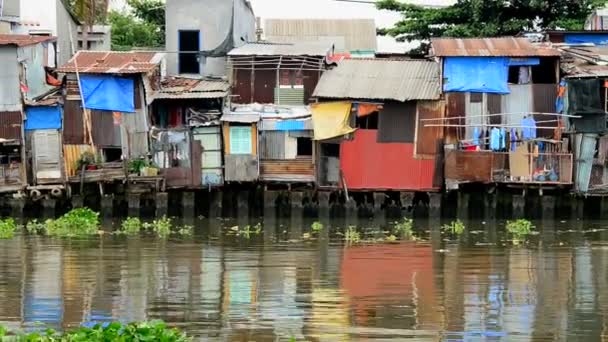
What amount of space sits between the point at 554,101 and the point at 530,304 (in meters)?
17.7

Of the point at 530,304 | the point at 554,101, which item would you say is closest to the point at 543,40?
the point at 554,101

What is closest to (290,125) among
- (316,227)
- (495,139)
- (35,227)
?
(316,227)

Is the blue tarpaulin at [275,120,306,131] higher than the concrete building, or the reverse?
the concrete building

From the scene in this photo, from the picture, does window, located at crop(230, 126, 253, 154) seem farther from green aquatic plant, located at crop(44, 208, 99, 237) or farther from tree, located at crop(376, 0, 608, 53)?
tree, located at crop(376, 0, 608, 53)

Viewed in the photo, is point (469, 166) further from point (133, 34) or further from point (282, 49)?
point (133, 34)

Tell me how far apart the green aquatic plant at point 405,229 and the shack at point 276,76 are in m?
5.53

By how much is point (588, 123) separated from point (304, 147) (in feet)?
29.4

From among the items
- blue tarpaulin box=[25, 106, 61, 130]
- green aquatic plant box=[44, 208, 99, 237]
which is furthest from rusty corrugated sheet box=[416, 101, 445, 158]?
blue tarpaulin box=[25, 106, 61, 130]

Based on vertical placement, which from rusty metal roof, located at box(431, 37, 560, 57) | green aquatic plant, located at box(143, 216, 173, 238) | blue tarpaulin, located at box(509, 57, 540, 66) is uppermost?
rusty metal roof, located at box(431, 37, 560, 57)

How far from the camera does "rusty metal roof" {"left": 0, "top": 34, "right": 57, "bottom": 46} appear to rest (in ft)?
126

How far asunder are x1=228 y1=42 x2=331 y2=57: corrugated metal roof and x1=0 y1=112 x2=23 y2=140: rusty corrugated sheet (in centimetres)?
709

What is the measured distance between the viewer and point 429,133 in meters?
38.3

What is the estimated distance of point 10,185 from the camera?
3822cm

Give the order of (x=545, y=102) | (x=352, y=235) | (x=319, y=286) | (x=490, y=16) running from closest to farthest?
1. (x=319, y=286)
2. (x=352, y=235)
3. (x=545, y=102)
4. (x=490, y=16)
